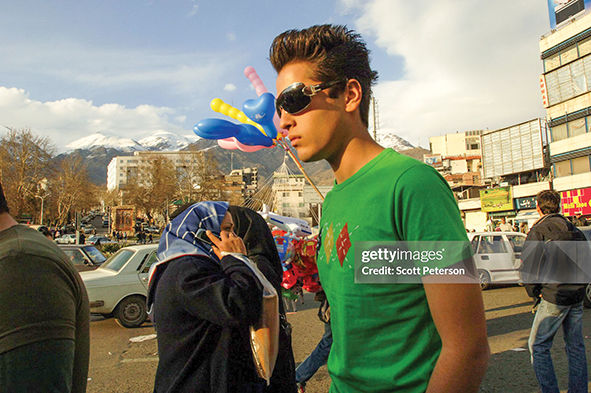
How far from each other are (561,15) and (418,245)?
154 feet

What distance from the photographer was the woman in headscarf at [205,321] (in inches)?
84.3

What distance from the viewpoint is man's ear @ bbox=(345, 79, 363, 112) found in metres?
1.47

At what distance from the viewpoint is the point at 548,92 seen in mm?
39000

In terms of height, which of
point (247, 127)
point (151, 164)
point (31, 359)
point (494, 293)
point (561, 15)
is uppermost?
point (561, 15)

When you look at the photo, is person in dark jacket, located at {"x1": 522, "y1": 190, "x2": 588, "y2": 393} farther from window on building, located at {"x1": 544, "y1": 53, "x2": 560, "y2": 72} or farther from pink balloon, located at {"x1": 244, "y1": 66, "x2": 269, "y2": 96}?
window on building, located at {"x1": 544, "y1": 53, "x2": 560, "y2": 72}

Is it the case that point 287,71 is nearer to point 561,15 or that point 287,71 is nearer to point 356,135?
point 356,135

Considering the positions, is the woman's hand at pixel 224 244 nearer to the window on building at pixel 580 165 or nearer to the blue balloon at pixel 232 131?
→ the blue balloon at pixel 232 131

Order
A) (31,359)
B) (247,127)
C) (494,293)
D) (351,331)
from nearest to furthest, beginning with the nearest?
(351,331) < (31,359) < (247,127) < (494,293)

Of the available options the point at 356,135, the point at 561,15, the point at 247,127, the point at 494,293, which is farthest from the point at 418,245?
the point at 561,15

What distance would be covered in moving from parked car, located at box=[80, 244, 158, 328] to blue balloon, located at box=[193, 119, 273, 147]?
11.3 ft

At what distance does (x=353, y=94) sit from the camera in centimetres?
147

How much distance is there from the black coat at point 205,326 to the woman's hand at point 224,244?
0.14 metres

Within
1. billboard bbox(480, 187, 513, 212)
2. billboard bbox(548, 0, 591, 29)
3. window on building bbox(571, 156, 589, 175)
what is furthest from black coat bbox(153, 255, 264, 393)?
billboard bbox(480, 187, 513, 212)
